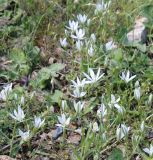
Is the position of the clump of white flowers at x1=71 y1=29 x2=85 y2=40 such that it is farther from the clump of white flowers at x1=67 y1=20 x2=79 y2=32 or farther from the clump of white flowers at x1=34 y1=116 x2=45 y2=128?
the clump of white flowers at x1=34 y1=116 x2=45 y2=128

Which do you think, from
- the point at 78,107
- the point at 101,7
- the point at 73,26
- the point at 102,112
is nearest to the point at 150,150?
the point at 102,112

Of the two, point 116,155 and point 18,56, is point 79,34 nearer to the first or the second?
point 18,56

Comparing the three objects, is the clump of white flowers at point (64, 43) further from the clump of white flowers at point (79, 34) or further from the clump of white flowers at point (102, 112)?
the clump of white flowers at point (102, 112)

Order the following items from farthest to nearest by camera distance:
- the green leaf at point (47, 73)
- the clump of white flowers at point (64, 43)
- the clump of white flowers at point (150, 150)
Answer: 1. the clump of white flowers at point (64, 43)
2. the green leaf at point (47, 73)
3. the clump of white flowers at point (150, 150)

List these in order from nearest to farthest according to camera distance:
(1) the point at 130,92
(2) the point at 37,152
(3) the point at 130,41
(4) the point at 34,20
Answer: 1. (2) the point at 37,152
2. (1) the point at 130,92
3. (3) the point at 130,41
4. (4) the point at 34,20

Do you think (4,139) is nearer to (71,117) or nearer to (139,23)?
(71,117)

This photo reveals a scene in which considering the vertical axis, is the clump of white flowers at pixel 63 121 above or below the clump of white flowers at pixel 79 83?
below

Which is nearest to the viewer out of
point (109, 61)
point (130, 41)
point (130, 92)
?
point (130, 92)

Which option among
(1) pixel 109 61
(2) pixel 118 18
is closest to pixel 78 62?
(1) pixel 109 61

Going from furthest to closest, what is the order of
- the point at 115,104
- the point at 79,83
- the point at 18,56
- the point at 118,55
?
the point at 18,56 → the point at 118,55 → the point at 79,83 → the point at 115,104

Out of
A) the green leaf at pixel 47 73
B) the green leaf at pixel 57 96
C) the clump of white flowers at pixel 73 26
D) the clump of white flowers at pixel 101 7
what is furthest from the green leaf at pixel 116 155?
the clump of white flowers at pixel 101 7

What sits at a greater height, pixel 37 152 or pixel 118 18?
pixel 118 18
